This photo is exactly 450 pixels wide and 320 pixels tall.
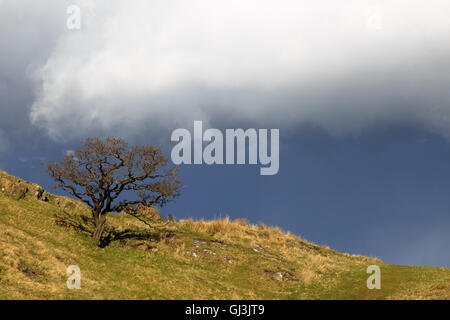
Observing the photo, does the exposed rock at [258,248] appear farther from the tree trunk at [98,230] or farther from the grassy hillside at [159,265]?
the tree trunk at [98,230]

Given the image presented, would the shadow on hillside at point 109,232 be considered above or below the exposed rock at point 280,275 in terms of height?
above

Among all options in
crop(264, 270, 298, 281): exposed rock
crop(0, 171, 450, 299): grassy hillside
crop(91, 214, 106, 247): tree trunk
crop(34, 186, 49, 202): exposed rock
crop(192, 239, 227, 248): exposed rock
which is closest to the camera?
crop(0, 171, 450, 299): grassy hillside

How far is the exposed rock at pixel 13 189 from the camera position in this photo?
134 ft

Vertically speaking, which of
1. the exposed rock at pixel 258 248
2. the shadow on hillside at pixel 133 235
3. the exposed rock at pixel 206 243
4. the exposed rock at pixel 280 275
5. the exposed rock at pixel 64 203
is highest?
the exposed rock at pixel 64 203

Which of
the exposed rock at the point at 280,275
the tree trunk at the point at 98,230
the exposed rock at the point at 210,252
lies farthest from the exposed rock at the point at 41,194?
the exposed rock at the point at 280,275

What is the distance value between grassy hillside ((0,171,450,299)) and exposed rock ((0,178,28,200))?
0.11 metres

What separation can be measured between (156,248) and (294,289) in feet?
44.3

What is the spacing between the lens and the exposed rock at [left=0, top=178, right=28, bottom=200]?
4083cm

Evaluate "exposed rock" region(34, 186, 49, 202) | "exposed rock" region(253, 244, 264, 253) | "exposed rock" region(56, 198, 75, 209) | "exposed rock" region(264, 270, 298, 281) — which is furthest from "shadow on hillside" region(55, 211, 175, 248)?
"exposed rock" region(264, 270, 298, 281)

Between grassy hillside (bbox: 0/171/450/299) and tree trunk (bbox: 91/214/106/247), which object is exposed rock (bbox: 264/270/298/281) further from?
tree trunk (bbox: 91/214/106/247)

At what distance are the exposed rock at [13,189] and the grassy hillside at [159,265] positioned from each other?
0.11m

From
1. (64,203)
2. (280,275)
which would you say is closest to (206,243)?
(280,275)

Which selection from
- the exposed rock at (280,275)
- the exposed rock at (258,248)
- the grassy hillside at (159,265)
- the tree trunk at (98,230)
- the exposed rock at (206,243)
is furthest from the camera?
the exposed rock at (258,248)
